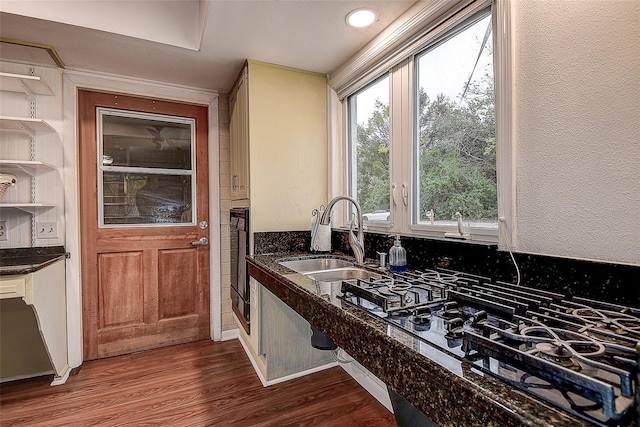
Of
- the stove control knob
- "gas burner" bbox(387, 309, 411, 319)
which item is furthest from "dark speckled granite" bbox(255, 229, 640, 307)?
"gas burner" bbox(387, 309, 411, 319)

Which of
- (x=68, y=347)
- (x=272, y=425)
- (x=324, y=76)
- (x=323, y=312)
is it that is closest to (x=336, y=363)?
(x=272, y=425)

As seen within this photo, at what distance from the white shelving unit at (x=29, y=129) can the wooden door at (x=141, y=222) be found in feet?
0.85

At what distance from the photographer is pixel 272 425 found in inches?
64.1

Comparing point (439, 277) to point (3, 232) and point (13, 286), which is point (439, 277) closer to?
point (13, 286)

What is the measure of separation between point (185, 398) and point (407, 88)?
7.35 ft

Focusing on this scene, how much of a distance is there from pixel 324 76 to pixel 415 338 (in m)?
2.13

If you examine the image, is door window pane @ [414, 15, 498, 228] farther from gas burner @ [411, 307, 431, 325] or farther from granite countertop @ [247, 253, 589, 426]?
granite countertop @ [247, 253, 589, 426]

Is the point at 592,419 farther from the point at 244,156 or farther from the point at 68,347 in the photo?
the point at 68,347

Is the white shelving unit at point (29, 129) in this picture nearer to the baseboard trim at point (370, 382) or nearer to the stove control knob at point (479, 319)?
the baseboard trim at point (370, 382)

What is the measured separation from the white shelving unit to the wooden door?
0.85 ft

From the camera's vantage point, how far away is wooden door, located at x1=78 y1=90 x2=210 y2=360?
238cm

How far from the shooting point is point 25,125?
1983 mm

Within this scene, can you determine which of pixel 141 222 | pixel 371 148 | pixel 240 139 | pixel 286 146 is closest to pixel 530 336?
pixel 371 148

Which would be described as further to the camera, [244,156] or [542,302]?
[244,156]
